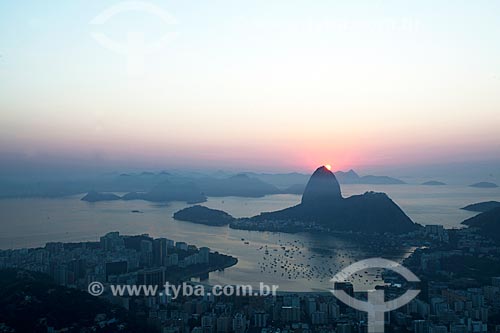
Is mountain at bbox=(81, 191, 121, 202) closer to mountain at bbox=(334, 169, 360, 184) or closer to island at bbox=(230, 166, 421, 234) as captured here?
island at bbox=(230, 166, 421, 234)

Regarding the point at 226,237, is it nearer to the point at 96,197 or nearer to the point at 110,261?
the point at 110,261

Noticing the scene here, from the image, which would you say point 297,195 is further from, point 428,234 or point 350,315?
point 350,315

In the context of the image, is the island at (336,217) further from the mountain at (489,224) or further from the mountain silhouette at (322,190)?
the mountain at (489,224)

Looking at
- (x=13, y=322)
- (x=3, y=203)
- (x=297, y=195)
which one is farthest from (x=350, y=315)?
(x=297, y=195)

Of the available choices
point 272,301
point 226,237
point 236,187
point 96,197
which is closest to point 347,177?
point 236,187

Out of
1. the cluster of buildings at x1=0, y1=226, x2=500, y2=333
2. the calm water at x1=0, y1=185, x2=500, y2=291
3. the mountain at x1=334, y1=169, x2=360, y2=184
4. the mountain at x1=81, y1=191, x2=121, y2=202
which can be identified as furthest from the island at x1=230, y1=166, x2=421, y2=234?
the mountain at x1=334, y1=169, x2=360, y2=184

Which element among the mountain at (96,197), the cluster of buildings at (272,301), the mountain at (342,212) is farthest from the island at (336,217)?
the mountain at (96,197)

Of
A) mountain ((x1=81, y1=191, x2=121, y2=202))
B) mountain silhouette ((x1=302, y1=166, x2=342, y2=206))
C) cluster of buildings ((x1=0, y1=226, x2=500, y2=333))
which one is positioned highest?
mountain silhouette ((x1=302, y1=166, x2=342, y2=206))
